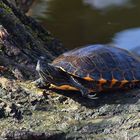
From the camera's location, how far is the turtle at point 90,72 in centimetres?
337

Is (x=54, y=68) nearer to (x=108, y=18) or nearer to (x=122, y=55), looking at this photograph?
(x=122, y=55)

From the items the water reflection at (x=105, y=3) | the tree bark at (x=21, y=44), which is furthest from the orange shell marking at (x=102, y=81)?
the water reflection at (x=105, y=3)

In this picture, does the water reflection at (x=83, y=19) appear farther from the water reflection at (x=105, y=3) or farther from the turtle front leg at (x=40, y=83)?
the turtle front leg at (x=40, y=83)

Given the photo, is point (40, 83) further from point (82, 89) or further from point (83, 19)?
point (83, 19)

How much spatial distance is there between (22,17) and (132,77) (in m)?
1.78

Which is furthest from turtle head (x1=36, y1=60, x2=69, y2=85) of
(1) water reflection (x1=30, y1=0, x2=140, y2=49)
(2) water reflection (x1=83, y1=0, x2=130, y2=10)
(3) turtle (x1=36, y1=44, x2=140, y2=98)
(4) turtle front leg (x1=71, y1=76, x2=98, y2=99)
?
(2) water reflection (x1=83, y1=0, x2=130, y2=10)

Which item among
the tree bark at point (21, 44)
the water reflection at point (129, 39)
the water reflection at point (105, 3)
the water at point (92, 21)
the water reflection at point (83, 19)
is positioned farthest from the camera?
the water reflection at point (105, 3)

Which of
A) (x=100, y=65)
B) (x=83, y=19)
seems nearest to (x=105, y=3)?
(x=83, y=19)

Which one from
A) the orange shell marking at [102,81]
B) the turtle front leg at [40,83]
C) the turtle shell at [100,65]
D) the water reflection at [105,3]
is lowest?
the water reflection at [105,3]

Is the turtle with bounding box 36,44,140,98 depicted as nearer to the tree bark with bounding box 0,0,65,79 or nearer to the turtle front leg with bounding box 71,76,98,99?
the turtle front leg with bounding box 71,76,98,99

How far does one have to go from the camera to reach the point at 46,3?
9.77 metres

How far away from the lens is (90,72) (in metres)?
3.37

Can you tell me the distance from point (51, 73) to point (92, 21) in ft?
16.7

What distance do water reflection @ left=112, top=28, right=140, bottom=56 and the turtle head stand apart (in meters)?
3.50
